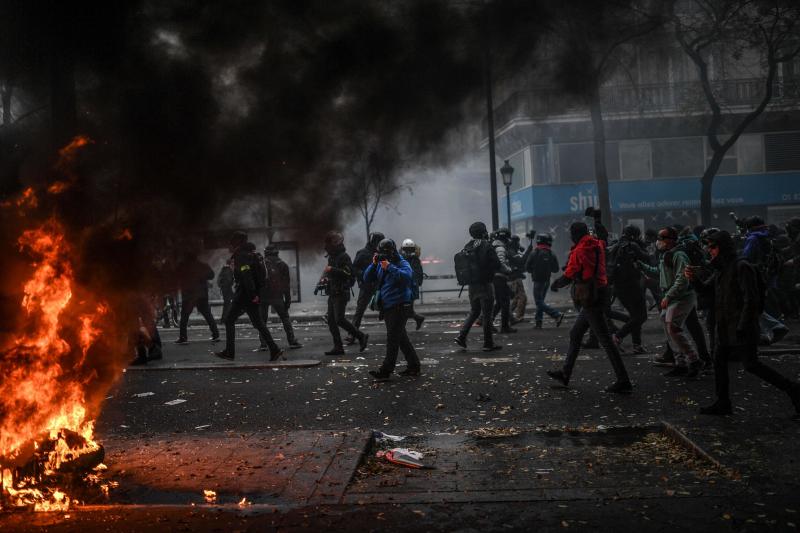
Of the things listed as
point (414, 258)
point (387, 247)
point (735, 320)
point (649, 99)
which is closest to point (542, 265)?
point (414, 258)

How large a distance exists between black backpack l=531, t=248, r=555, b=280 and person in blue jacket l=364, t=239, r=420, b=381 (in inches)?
219

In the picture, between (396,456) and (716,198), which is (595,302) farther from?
(716,198)

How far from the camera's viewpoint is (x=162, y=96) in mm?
6129

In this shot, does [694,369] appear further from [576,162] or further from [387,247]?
[576,162]

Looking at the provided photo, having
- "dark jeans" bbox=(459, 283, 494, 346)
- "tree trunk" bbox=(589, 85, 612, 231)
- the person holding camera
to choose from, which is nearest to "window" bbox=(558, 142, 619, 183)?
"tree trunk" bbox=(589, 85, 612, 231)

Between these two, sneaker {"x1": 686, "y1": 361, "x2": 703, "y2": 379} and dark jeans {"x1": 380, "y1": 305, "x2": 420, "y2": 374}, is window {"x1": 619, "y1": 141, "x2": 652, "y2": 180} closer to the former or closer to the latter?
sneaker {"x1": 686, "y1": 361, "x2": 703, "y2": 379}

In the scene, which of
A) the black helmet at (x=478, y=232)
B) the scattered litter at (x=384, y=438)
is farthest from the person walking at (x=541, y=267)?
the scattered litter at (x=384, y=438)

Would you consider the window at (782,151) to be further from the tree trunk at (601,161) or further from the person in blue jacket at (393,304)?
the person in blue jacket at (393,304)

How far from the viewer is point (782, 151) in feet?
96.3

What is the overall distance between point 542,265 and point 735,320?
7.78 meters

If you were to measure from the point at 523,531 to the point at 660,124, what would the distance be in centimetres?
2562

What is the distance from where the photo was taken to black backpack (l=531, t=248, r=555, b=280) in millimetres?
14047

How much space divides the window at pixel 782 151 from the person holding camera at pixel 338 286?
2372 cm

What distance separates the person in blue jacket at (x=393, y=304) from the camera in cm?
862
